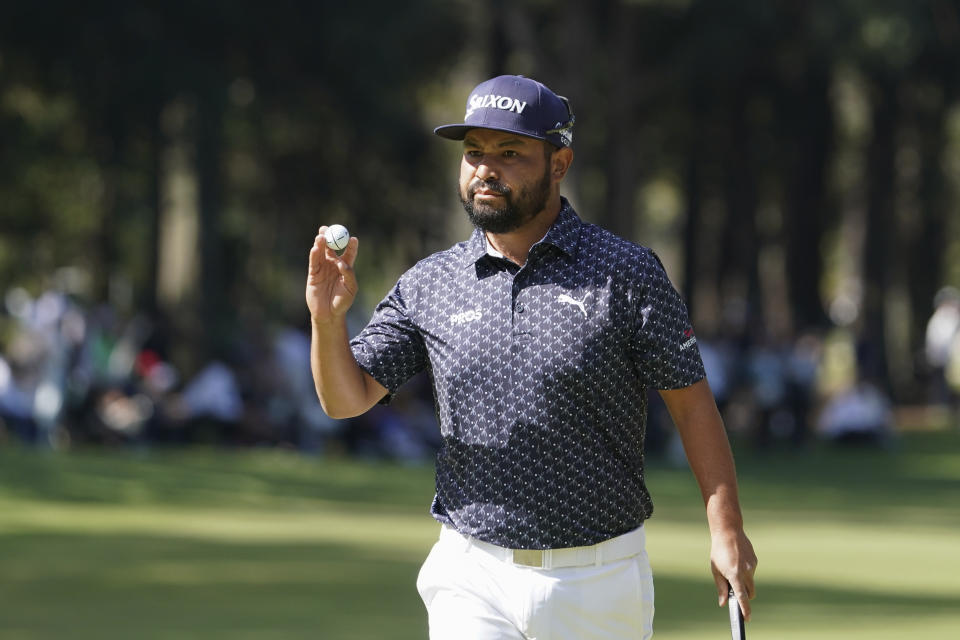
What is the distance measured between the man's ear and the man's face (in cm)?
5

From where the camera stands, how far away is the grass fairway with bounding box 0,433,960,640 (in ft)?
36.8

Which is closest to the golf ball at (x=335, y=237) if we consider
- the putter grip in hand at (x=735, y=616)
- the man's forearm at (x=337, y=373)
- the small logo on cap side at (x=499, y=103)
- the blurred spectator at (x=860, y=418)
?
the man's forearm at (x=337, y=373)

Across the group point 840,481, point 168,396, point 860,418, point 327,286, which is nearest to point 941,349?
point 860,418

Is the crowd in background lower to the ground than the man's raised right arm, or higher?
higher

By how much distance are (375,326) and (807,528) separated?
1274cm

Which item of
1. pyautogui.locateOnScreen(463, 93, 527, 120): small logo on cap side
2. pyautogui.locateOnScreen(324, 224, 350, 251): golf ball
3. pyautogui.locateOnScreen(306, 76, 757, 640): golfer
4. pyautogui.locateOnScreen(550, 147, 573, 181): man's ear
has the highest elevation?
pyautogui.locateOnScreen(463, 93, 527, 120): small logo on cap side

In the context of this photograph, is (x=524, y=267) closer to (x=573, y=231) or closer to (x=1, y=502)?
(x=573, y=231)

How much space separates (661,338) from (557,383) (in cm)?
30

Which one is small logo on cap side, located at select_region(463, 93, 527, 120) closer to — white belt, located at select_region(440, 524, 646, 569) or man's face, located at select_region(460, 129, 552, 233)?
man's face, located at select_region(460, 129, 552, 233)

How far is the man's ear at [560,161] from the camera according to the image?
5.19 meters

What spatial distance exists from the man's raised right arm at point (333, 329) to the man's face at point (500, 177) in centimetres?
35

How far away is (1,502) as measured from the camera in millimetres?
17469

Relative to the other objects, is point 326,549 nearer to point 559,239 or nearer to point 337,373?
point 337,373

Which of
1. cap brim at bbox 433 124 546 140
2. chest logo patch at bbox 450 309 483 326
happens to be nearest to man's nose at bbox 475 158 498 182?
cap brim at bbox 433 124 546 140
